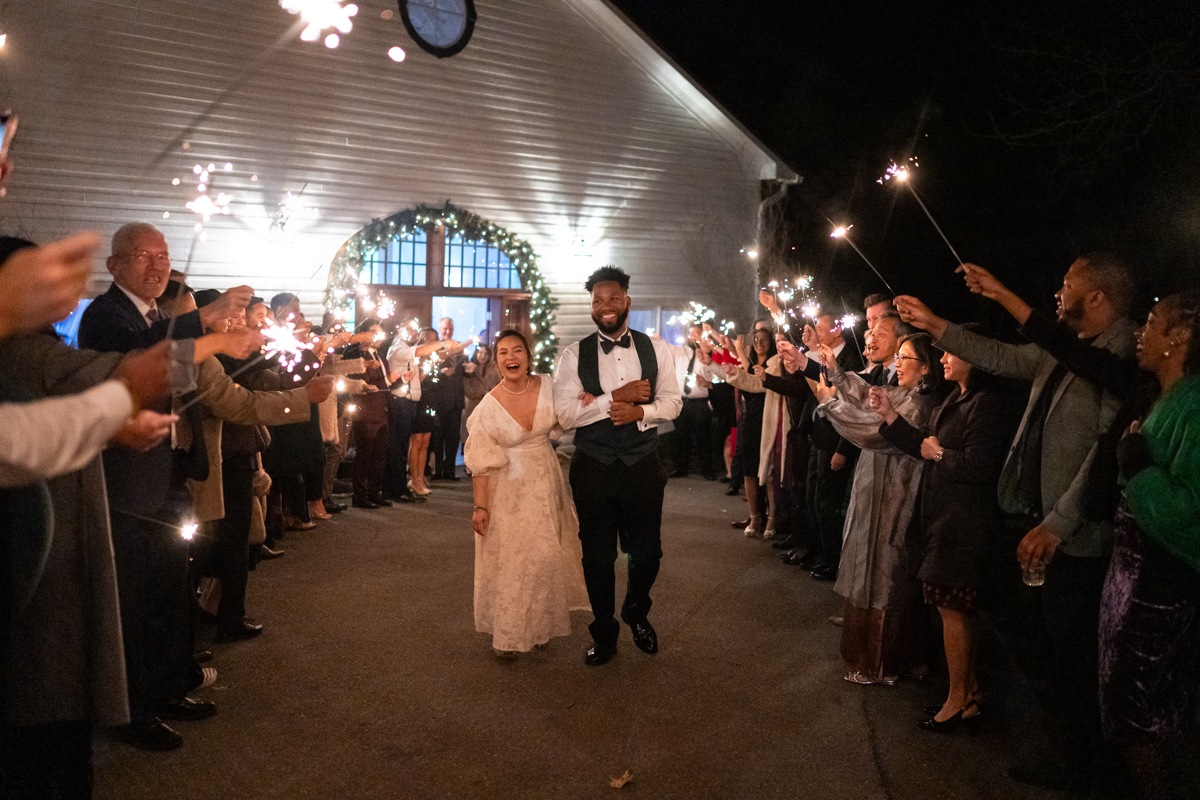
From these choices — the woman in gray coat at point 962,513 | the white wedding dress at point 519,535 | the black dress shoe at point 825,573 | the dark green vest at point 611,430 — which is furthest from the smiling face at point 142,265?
the black dress shoe at point 825,573

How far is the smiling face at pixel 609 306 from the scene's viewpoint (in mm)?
5367

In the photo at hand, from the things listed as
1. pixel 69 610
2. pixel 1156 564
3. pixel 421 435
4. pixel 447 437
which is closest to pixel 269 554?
pixel 421 435

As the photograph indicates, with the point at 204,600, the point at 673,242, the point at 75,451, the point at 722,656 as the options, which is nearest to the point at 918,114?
the point at 673,242

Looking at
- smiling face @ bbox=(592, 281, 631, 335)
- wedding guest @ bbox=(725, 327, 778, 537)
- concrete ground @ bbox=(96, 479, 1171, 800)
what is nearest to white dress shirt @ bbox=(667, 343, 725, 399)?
smiling face @ bbox=(592, 281, 631, 335)

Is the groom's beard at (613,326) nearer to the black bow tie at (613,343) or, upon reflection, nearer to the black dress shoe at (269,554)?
the black bow tie at (613,343)

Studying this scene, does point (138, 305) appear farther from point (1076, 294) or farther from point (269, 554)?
point (1076, 294)

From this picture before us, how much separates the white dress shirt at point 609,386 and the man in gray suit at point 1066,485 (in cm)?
174

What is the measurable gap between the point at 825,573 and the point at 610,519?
276cm

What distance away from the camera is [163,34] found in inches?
439

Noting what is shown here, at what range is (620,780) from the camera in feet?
12.3

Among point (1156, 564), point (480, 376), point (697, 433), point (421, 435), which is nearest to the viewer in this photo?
point (1156, 564)

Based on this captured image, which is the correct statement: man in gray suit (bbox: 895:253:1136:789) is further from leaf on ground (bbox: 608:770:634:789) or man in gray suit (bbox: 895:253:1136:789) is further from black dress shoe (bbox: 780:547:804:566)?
black dress shoe (bbox: 780:547:804:566)

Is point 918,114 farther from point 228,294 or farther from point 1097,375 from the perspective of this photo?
point 228,294

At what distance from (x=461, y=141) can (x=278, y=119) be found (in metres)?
2.85
